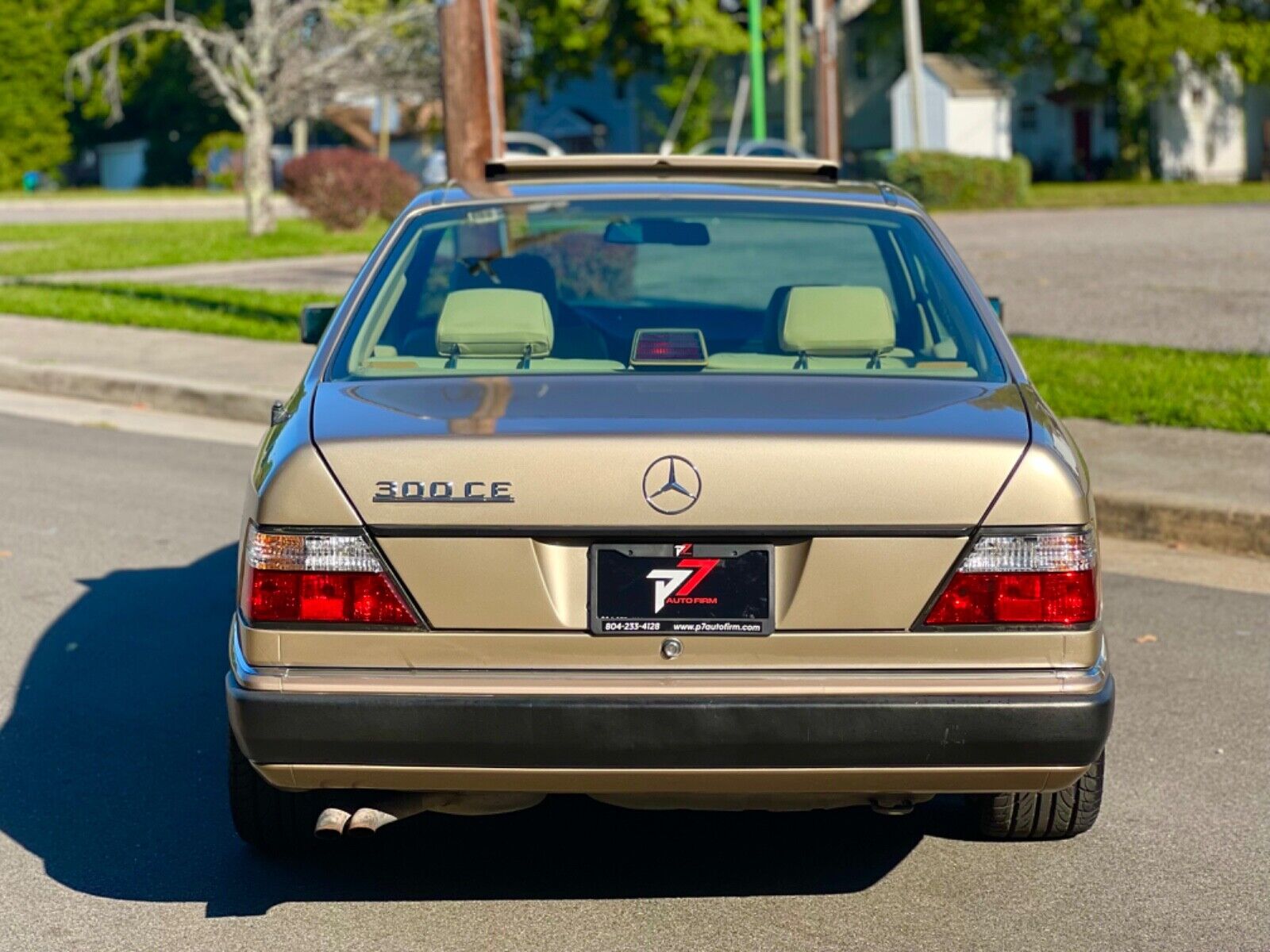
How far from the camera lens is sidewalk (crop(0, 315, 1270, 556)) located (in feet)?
26.9

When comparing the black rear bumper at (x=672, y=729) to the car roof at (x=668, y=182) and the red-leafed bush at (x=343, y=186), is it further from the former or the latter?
the red-leafed bush at (x=343, y=186)

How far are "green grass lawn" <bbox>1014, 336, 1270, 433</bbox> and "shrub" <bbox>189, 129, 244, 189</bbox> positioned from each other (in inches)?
2519

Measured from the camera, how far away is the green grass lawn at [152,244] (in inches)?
947

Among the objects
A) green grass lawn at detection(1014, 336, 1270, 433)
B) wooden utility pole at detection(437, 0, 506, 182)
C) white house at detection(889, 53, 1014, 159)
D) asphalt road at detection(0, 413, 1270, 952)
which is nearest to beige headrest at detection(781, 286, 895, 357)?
asphalt road at detection(0, 413, 1270, 952)

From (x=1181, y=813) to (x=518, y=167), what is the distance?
2.59m

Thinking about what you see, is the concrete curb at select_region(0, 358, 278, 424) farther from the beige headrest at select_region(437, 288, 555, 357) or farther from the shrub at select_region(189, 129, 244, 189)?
the shrub at select_region(189, 129, 244, 189)

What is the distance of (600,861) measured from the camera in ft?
14.4

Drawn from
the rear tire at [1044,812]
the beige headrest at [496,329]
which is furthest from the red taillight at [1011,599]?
the beige headrest at [496,329]

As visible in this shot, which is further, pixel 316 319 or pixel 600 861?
pixel 316 319

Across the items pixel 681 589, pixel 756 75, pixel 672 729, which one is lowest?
pixel 672 729

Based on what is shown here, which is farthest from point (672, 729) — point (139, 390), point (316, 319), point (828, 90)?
point (828, 90)

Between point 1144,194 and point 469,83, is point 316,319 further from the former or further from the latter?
point 1144,194

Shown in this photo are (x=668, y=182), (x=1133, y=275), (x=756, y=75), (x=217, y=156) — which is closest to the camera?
(x=668, y=182)

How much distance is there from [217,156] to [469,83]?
65.9 m
